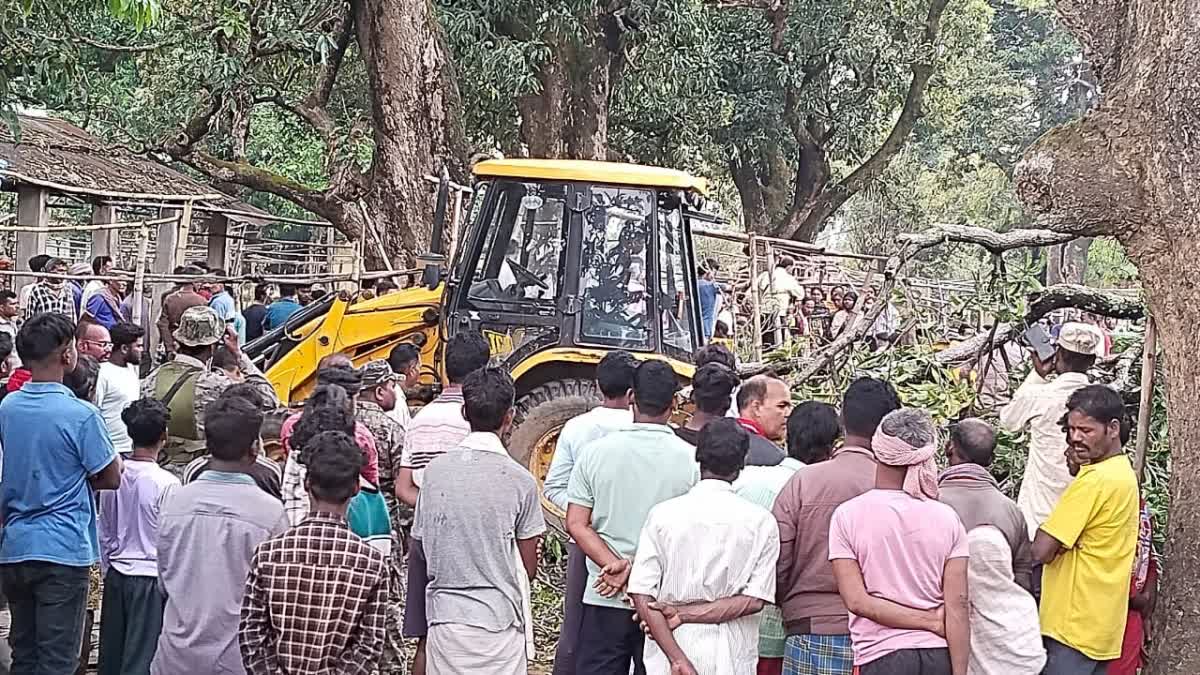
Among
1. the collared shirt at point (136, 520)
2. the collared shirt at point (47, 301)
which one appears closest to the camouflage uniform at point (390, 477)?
the collared shirt at point (136, 520)

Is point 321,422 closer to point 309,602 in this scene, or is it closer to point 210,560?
point 210,560

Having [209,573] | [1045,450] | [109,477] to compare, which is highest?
[1045,450]

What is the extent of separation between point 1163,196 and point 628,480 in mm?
2466

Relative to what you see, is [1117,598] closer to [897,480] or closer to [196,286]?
[897,480]

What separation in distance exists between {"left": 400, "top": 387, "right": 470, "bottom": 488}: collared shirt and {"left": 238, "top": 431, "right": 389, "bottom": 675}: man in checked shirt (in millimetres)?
1478

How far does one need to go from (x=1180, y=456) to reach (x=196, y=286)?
8749 millimetres

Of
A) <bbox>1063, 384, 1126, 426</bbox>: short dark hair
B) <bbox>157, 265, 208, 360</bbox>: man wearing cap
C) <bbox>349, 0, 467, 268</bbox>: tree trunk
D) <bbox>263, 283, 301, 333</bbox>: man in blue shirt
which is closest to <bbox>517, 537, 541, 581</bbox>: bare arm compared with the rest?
<bbox>1063, 384, 1126, 426</bbox>: short dark hair

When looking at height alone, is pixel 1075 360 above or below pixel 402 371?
above

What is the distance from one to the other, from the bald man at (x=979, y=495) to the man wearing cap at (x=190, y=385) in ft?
9.99

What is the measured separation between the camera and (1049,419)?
6145 mm

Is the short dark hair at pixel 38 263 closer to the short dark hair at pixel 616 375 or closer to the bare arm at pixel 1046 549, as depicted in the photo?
the short dark hair at pixel 616 375

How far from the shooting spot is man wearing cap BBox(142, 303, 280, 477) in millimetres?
6412

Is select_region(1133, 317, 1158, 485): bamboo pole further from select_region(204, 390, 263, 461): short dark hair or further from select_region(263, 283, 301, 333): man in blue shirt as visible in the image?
select_region(263, 283, 301, 333): man in blue shirt

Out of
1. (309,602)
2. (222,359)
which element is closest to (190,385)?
(222,359)
